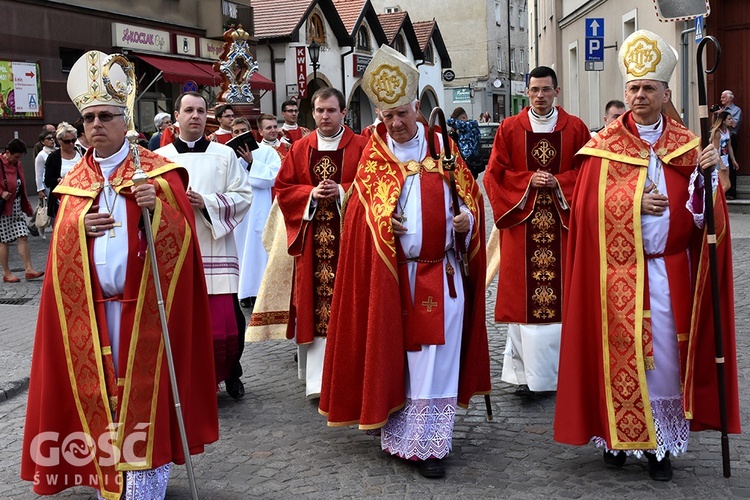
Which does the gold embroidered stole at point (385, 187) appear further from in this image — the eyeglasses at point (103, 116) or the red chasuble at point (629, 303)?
the eyeglasses at point (103, 116)

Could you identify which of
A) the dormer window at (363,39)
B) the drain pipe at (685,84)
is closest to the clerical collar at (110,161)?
the drain pipe at (685,84)

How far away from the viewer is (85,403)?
15.5 feet

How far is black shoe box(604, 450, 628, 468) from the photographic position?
532cm

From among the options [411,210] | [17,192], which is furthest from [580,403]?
[17,192]

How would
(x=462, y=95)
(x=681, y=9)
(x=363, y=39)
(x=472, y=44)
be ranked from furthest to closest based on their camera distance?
(x=472, y=44) < (x=462, y=95) < (x=363, y=39) < (x=681, y=9)

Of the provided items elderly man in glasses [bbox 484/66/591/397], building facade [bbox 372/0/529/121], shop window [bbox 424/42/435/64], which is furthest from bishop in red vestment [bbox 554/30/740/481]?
building facade [bbox 372/0/529/121]

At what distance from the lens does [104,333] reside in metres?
4.70

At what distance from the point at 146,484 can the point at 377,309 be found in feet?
4.74

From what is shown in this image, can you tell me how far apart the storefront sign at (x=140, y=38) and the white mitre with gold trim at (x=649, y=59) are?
20.5 metres

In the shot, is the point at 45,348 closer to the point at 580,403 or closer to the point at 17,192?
the point at 580,403

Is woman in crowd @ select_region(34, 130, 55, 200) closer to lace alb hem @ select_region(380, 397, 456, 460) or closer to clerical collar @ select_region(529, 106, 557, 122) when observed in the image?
clerical collar @ select_region(529, 106, 557, 122)

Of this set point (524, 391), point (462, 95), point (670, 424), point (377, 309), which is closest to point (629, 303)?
point (670, 424)

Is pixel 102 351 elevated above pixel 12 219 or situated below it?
below

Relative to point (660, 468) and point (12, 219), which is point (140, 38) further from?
point (660, 468)
